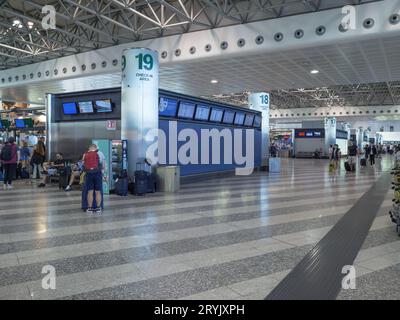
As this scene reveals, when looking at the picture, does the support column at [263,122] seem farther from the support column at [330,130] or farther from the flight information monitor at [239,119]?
the support column at [330,130]

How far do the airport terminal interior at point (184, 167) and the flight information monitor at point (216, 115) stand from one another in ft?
0.36

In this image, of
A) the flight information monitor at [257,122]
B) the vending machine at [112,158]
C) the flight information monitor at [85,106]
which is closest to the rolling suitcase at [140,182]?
the vending machine at [112,158]

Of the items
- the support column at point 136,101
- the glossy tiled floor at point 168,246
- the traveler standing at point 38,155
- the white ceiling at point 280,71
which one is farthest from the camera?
the white ceiling at point 280,71

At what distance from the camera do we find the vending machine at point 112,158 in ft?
35.0

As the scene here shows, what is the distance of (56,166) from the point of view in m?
13.1

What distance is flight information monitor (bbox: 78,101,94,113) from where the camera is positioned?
13495 millimetres

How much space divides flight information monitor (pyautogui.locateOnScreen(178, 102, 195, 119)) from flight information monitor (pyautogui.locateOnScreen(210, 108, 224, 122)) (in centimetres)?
174

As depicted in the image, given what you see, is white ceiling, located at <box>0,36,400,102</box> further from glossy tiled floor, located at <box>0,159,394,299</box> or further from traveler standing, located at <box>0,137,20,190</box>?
glossy tiled floor, located at <box>0,159,394,299</box>

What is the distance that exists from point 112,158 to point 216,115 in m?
7.19

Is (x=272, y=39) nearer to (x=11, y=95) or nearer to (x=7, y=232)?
(x=7, y=232)

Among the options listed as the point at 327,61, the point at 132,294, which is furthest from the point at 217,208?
the point at 327,61

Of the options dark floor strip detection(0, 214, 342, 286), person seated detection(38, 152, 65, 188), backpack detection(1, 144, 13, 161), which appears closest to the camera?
dark floor strip detection(0, 214, 342, 286)

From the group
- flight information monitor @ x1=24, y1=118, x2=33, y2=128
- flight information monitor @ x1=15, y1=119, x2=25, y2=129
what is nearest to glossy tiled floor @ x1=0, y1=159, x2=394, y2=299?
flight information monitor @ x1=24, y1=118, x2=33, y2=128
